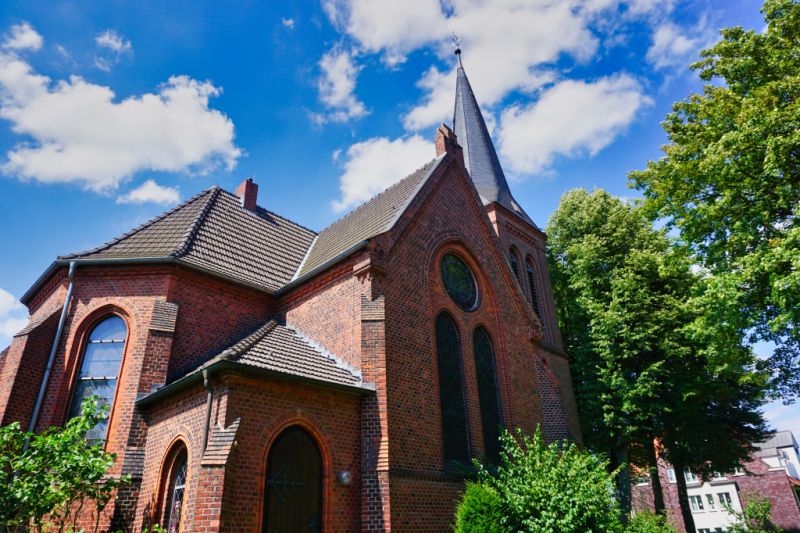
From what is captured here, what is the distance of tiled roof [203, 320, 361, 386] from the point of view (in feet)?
33.4

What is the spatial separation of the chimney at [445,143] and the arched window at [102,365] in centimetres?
1144

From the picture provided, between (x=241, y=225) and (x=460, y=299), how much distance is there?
26.7 feet

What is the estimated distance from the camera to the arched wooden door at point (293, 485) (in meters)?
9.35

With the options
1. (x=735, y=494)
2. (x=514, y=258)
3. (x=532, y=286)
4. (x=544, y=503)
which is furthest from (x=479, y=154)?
(x=735, y=494)

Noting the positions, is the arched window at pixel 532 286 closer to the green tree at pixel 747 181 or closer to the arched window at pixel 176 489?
the green tree at pixel 747 181

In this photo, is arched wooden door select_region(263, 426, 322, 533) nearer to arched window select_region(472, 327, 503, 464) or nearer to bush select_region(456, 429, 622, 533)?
bush select_region(456, 429, 622, 533)

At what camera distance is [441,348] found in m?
14.2

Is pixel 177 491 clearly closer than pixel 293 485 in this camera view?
No

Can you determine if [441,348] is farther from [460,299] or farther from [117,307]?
[117,307]

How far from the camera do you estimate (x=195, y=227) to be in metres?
15.7

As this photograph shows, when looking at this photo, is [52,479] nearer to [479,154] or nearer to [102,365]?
[102,365]

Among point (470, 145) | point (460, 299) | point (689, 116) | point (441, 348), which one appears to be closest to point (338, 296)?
point (441, 348)

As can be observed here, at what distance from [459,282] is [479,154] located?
39.9 feet

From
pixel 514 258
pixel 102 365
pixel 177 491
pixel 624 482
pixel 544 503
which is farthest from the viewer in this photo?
pixel 514 258
